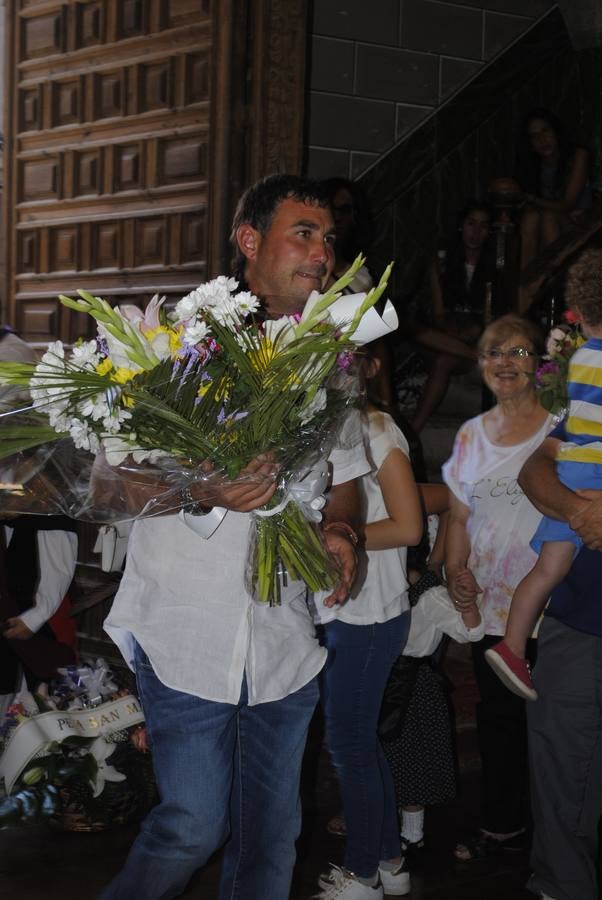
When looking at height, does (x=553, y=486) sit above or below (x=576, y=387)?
below

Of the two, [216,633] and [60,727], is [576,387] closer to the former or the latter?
[216,633]

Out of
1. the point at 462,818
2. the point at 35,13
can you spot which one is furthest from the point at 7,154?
the point at 462,818

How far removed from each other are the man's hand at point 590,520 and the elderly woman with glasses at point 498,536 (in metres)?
0.54

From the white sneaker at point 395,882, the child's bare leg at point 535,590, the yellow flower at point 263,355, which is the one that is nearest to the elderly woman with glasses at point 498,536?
the child's bare leg at point 535,590

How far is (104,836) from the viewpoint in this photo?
3.60 meters

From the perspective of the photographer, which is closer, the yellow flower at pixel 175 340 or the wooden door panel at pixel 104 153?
the yellow flower at pixel 175 340

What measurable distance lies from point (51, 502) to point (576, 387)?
52.3 inches

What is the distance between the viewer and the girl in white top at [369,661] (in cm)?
297

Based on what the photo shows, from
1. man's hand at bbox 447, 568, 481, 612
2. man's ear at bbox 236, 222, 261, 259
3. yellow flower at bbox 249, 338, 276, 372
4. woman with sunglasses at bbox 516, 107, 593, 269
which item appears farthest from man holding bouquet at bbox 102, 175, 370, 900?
woman with sunglasses at bbox 516, 107, 593, 269

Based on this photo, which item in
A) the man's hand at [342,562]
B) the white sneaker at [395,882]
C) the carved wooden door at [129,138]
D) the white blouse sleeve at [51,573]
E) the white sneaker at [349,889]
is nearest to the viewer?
the man's hand at [342,562]

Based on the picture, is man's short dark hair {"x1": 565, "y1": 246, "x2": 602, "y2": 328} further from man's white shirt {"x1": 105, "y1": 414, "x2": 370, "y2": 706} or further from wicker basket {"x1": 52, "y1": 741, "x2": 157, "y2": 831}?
wicker basket {"x1": 52, "y1": 741, "x2": 157, "y2": 831}

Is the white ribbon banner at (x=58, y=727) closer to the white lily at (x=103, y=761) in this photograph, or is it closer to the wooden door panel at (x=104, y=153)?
the white lily at (x=103, y=761)

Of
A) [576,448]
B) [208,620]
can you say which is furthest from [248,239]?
[576,448]

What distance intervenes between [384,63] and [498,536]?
15.0ft
